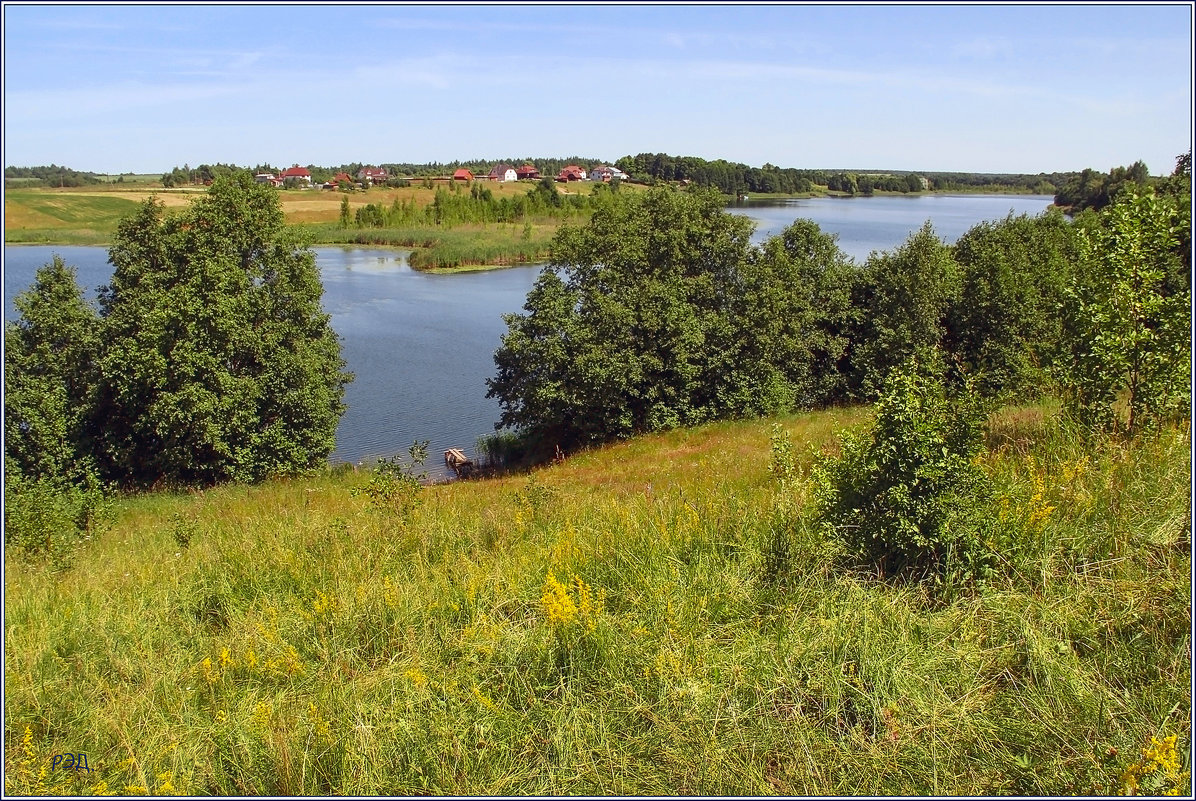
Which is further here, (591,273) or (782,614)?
(591,273)

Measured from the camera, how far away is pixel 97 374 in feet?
71.5

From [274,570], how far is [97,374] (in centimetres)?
1962

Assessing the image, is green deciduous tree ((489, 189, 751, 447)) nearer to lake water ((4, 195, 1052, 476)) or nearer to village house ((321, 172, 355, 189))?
lake water ((4, 195, 1052, 476))

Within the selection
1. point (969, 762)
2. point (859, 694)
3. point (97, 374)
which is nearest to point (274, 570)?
point (859, 694)

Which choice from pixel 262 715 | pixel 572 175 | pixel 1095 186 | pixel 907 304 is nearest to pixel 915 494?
pixel 262 715

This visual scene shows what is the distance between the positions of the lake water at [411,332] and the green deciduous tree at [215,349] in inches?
99.2

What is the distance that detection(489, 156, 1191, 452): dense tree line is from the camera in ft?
79.3

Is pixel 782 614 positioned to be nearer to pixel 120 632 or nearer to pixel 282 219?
pixel 120 632

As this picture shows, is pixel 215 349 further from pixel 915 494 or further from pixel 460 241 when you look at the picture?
pixel 460 241

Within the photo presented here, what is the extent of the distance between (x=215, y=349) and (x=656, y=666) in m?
20.2

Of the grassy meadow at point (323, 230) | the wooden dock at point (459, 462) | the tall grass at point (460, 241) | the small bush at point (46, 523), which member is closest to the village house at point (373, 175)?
the grassy meadow at point (323, 230)

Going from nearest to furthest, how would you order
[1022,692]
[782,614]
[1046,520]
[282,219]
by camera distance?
[1022,692] → [782,614] → [1046,520] → [282,219]

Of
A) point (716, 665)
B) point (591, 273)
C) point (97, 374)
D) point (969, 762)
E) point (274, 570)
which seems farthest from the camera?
point (591, 273)

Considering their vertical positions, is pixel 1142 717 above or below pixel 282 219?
below
